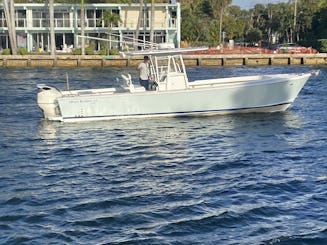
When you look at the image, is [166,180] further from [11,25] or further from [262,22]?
[262,22]

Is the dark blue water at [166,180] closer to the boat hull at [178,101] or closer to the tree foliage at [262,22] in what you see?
the boat hull at [178,101]

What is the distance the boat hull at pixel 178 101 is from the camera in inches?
906

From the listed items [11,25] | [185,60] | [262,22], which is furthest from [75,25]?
[262,22]

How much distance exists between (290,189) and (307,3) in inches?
3165

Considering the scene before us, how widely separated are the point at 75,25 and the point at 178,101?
155ft

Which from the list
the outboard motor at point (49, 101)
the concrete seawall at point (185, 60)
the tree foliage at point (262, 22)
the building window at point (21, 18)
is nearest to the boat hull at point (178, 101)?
the outboard motor at point (49, 101)

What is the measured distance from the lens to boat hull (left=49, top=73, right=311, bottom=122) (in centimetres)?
2302

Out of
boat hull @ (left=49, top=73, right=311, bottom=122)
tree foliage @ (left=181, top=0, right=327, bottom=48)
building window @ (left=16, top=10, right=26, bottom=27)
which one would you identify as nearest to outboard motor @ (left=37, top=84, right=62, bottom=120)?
boat hull @ (left=49, top=73, right=311, bottom=122)

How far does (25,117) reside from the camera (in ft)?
81.9

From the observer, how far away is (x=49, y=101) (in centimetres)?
2330

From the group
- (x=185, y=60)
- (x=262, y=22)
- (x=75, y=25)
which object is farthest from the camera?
(x=262, y=22)

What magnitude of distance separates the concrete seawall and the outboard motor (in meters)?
32.8

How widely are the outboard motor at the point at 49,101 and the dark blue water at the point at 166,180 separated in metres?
0.55

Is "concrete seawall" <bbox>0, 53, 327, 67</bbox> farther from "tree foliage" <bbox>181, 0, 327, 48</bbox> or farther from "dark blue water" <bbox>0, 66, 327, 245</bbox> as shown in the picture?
"dark blue water" <bbox>0, 66, 327, 245</bbox>
